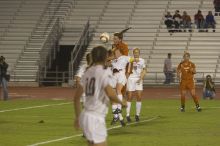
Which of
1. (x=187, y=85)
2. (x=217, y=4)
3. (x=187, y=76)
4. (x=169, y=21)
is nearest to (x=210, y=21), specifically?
(x=217, y=4)

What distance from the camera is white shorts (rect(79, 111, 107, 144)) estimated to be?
1022cm

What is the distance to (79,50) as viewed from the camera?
158 ft

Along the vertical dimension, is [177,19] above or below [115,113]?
above

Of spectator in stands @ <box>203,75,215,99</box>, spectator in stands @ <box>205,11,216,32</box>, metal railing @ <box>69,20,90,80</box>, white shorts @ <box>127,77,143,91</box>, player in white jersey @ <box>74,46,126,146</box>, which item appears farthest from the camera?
spectator in stands @ <box>205,11,216,32</box>

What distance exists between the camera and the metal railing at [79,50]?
4619 cm

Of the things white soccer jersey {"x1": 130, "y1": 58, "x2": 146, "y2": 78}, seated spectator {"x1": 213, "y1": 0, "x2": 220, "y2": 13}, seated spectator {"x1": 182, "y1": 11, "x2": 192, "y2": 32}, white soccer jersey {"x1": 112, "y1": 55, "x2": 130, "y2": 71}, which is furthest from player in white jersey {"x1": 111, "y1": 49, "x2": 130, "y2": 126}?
seated spectator {"x1": 213, "y1": 0, "x2": 220, "y2": 13}

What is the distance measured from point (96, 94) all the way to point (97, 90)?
2.4 inches

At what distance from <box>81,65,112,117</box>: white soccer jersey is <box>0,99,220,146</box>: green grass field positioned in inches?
229

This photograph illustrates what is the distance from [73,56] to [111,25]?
5207mm

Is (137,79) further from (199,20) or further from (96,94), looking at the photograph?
(199,20)

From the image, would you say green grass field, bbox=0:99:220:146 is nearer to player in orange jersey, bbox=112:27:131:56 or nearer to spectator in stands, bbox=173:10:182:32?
player in orange jersey, bbox=112:27:131:56

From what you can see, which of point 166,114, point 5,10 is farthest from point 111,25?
point 166,114

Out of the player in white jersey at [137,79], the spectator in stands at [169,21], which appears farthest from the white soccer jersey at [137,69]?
the spectator in stands at [169,21]

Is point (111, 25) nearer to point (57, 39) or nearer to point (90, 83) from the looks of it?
point (57, 39)
